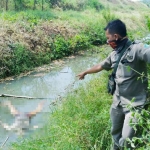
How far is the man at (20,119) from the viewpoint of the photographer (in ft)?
18.9

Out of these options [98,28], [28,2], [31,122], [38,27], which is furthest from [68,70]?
[28,2]

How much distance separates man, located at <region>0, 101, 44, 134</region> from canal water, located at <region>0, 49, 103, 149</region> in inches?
3.8

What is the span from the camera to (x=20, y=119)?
6.15 m

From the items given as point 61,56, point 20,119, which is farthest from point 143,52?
point 61,56

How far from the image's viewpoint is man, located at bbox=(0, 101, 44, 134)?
18.9 ft

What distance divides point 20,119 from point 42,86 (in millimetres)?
3005

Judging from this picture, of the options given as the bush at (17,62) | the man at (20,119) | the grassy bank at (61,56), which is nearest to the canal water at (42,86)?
the man at (20,119)

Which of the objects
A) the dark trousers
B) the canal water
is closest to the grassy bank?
the dark trousers

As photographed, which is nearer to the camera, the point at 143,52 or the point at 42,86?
the point at 143,52

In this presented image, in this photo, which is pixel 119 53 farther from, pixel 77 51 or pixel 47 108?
pixel 77 51

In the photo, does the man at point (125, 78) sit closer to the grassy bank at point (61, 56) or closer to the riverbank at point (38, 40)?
the grassy bank at point (61, 56)

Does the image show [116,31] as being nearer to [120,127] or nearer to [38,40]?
[120,127]

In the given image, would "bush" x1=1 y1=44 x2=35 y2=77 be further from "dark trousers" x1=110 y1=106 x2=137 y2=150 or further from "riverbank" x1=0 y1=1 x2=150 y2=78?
"dark trousers" x1=110 y1=106 x2=137 y2=150

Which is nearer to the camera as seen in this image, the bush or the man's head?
the man's head
